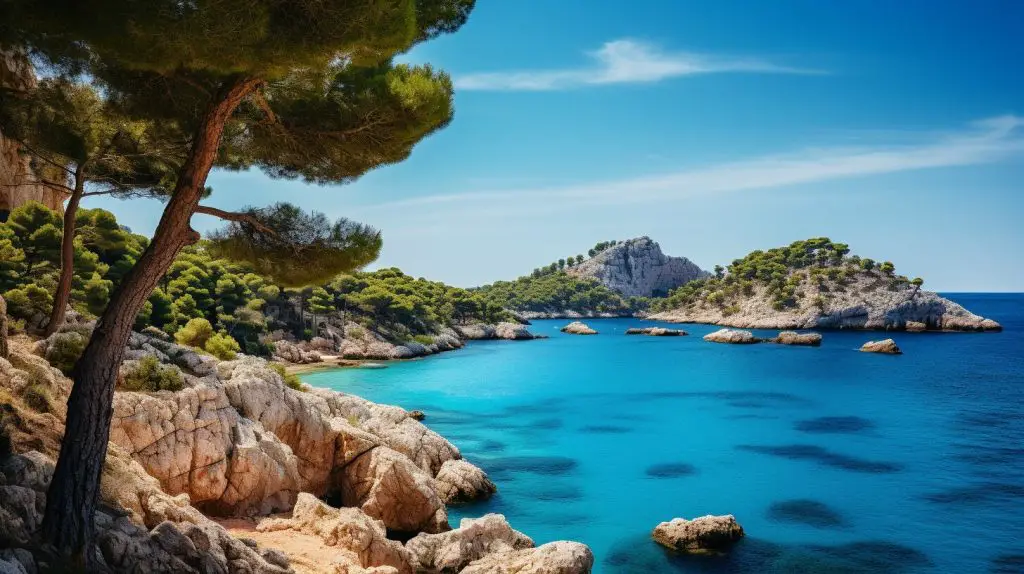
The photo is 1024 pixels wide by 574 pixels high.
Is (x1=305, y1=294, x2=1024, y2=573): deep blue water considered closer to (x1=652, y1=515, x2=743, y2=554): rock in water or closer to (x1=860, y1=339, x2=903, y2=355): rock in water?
(x1=652, y1=515, x2=743, y2=554): rock in water

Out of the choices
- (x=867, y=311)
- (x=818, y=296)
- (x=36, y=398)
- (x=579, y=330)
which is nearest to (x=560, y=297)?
(x=579, y=330)

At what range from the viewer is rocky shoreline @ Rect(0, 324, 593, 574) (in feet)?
25.3

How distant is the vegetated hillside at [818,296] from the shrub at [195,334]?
97.7 m

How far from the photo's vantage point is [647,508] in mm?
20031

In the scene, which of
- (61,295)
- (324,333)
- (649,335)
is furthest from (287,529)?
(649,335)

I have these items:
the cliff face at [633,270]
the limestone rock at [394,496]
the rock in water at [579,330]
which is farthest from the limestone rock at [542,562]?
the cliff face at [633,270]

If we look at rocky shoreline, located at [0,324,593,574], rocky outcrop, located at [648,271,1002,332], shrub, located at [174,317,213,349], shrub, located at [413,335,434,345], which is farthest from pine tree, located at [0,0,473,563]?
rocky outcrop, located at [648,271,1002,332]

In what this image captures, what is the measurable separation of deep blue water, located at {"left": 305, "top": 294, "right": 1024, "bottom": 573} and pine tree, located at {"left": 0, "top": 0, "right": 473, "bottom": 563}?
11.4m

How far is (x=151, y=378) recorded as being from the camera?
1241cm

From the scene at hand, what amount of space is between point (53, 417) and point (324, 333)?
1927 inches

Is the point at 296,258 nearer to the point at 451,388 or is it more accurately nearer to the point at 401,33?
the point at 401,33

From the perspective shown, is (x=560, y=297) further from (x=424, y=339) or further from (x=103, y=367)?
(x=103, y=367)

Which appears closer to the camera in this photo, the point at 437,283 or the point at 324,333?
the point at 324,333

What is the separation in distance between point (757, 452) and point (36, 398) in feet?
85.9
